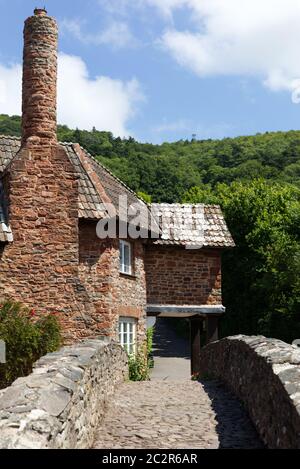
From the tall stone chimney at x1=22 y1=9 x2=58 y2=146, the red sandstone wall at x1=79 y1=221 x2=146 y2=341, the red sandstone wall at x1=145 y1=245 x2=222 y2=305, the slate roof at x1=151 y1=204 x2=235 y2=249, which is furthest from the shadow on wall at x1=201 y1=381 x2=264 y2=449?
the slate roof at x1=151 y1=204 x2=235 y2=249

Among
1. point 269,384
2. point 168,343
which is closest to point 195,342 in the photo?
point 269,384

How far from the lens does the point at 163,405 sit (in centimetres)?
1045

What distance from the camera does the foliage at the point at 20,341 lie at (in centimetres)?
1523

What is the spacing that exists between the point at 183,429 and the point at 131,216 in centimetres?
1115

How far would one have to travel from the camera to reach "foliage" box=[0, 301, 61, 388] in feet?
50.0

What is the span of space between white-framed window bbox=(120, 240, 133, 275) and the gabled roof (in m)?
0.89

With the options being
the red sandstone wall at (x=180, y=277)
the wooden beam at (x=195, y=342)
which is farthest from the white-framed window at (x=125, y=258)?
the wooden beam at (x=195, y=342)

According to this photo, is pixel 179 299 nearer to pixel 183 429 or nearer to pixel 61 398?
pixel 183 429

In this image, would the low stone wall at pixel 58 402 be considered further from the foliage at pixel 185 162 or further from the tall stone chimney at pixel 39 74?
the foliage at pixel 185 162

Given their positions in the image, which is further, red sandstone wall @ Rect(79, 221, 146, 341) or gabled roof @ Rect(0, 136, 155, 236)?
gabled roof @ Rect(0, 136, 155, 236)

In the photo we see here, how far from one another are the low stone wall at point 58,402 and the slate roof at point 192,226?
11.2 meters

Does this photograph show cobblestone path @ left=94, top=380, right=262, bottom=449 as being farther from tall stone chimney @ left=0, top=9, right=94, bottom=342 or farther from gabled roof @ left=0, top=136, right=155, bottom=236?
gabled roof @ left=0, top=136, right=155, bottom=236
